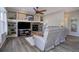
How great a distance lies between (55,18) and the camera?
432 inches

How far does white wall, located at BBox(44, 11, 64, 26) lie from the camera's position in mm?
10141

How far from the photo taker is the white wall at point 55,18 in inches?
399

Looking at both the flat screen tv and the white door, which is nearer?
the white door

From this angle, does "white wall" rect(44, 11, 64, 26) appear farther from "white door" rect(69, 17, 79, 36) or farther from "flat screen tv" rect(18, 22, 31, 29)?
"flat screen tv" rect(18, 22, 31, 29)

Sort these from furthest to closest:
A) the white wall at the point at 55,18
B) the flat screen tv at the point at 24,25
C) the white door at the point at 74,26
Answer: the flat screen tv at the point at 24,25, the white door at the point at 74,26, the white wall at the point at 55,18

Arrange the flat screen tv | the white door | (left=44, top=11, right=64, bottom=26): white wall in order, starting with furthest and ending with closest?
the flat screen tv
the white door
(left=44, top=11, right=64, bottom=26): white wall

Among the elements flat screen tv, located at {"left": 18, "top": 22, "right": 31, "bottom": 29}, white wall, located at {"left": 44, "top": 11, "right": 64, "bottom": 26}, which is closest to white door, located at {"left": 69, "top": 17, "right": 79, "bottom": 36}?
white wall, located at {"left": 44, "top": 11, "right": 64, "bottom": 26}

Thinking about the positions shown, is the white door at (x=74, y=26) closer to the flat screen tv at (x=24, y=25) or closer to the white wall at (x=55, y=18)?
the white wall at (x=55, y=18)

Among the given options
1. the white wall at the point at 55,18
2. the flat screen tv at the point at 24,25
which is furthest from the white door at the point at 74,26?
the flat screen tv at the point at 24,25

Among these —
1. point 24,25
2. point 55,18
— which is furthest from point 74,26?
point 24,25

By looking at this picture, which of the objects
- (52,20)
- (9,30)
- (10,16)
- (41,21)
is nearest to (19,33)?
(9,30)

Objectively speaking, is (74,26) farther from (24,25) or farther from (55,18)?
(24,25)

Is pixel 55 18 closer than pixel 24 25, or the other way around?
pixel 55 18

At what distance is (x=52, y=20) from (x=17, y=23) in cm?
407
